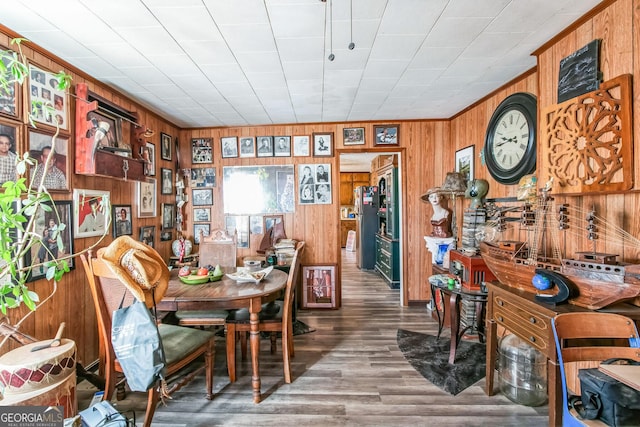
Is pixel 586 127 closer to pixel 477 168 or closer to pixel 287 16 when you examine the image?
pixel 477 168

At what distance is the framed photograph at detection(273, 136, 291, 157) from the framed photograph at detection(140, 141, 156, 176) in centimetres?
153

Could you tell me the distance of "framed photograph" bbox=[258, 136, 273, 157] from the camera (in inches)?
167

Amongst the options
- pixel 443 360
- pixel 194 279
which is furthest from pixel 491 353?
pixel 194 279

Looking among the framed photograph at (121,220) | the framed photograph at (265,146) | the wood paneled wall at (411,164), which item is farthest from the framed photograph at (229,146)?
the framed photograph at (121,220)

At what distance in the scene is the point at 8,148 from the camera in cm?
196

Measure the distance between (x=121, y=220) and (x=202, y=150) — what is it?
1.62 meters

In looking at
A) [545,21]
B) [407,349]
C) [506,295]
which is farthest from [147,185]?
[545,21]

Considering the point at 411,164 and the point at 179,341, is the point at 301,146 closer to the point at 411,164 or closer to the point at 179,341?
the point at 411,164

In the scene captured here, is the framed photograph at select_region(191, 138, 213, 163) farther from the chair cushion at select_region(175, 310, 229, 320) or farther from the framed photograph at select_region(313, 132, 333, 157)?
the chair cushion at select_region(175, 310, 229, 320)

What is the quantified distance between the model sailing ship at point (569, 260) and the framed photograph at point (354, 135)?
224cm

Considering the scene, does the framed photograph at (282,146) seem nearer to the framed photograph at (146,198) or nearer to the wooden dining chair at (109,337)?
the framed photograph at (146,198)

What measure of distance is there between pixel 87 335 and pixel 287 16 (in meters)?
3.01

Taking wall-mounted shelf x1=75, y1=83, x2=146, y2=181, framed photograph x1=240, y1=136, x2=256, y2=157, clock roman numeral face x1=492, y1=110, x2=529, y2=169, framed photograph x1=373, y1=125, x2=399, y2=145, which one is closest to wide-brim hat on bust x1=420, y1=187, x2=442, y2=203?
clock roman numeral face x1=492, y1=110, x2=529, y2=169

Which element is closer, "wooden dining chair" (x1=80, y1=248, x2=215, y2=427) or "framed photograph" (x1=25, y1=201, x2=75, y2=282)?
"wooden dining chair" (x1=80, y1=248, x2=215, y2=427)
